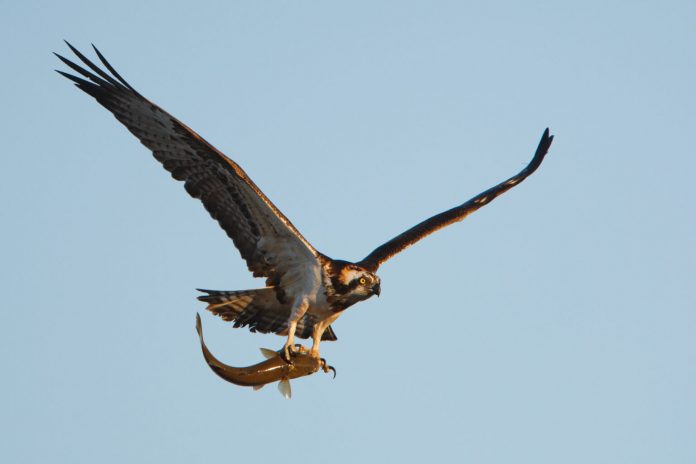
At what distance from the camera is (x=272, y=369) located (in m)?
11.6

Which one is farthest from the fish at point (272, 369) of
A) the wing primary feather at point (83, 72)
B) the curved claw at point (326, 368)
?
the wing primary feather at point (83, 72)

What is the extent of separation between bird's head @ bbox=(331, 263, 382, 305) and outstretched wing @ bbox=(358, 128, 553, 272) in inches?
32.4

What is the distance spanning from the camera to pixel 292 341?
1227 centimetres

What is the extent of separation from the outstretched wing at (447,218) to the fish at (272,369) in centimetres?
165

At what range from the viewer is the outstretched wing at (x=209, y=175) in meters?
12.0

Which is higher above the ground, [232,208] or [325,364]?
[232,208]

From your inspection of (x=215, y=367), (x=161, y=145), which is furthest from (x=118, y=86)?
(x=215, y=367)

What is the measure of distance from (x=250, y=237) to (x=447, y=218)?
10.7ft

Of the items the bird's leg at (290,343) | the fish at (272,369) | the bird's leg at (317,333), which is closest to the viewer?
the fish at (272,369)

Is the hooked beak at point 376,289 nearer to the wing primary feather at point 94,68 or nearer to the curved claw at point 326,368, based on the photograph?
the curved claw at point 326,368

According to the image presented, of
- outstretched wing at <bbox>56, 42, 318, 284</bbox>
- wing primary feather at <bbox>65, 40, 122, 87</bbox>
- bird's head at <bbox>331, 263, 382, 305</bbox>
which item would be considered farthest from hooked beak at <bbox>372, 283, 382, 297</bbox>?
wing primary feather at <bbox>65, 40, 122, 87</bbox>

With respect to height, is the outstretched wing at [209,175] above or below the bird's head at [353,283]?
above

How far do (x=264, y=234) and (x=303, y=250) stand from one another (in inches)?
18.9

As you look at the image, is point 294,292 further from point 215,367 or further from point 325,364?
point 215,367
